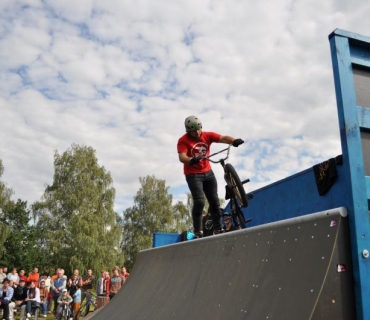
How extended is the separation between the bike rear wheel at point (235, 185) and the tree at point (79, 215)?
1148 inches

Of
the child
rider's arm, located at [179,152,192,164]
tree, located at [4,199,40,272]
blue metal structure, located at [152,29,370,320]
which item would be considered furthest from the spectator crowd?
tree, located at [4,199,40,272]

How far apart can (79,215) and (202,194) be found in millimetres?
30200

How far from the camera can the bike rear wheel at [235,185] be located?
462 centimetres

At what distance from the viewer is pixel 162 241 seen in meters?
7.70

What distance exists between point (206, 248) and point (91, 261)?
103 ft

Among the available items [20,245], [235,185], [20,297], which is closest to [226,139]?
[235,185]

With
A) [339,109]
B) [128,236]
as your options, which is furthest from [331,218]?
[128,236]

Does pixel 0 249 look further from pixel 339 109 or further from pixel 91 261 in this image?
pixel 339 109

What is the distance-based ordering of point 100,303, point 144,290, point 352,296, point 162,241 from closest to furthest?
1. point 352,296
2. point 144,290
3. point 162,241
4. point 100,303

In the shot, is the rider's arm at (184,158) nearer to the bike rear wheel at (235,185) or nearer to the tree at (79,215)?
the bike rear wheel at (235,185)

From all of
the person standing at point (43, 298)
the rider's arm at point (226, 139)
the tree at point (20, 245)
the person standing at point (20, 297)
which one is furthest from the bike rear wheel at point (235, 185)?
the tree at point (20, 245)

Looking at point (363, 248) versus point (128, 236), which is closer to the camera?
point (363, 248)

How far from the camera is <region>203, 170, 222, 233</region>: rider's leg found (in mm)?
4785

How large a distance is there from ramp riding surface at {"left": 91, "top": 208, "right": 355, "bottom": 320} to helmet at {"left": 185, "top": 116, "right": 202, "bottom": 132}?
1.50m
